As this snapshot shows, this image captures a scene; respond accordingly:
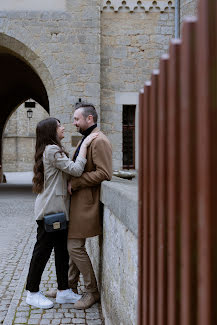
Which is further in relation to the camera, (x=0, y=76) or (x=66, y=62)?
(x=0, y=76)

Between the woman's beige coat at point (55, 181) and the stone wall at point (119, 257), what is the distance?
0.33m

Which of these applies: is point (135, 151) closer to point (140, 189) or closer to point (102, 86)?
point (102, 86)

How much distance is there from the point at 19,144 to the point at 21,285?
1308 inches

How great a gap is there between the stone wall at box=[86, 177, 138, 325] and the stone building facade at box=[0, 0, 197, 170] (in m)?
7.21

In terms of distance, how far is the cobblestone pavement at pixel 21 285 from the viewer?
3258 millimetres

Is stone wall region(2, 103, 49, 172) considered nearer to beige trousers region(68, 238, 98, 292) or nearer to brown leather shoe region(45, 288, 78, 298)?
brown leather shoe region(45, 288, 78, 298)

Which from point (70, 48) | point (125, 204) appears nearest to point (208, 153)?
point (125, 204)

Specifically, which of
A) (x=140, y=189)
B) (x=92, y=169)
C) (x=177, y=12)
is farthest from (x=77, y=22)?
(x=140, y=189)

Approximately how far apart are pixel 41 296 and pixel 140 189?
7.63ft

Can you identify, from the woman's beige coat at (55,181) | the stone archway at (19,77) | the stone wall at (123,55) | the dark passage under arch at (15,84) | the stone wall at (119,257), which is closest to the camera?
the stone wall at (119,257)

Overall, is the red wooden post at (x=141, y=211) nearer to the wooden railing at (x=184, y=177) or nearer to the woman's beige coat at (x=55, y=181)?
the wooden railing at (x=184, y=177)

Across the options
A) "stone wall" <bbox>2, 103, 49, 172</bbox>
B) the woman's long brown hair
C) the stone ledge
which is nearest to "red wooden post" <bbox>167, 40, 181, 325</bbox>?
the stone ledge

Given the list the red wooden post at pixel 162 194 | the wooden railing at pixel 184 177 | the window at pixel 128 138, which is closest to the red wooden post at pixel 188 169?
the wooden railing at pixel 184 177

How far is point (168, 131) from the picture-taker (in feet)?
3.67
